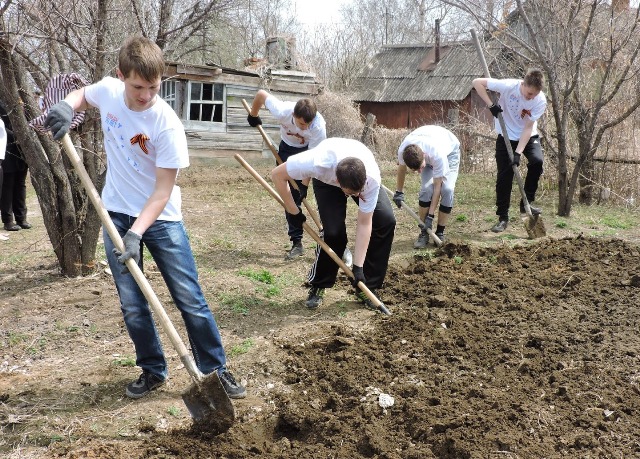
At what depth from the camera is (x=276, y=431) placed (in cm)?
358

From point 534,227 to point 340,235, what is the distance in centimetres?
339

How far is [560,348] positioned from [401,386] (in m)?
1.27

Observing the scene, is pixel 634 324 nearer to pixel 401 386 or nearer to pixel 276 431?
pixel 401 386

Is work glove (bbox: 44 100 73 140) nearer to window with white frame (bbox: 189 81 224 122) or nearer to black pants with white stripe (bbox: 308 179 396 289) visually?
black pants with white stripe (bbox: 308 179 396 289)

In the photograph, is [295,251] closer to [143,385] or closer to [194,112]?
[143,385]

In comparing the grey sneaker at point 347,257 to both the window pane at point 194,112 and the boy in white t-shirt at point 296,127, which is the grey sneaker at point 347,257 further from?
the window pane at point 194,112

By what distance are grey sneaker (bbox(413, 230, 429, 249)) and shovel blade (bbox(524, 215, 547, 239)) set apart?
49.5 inches

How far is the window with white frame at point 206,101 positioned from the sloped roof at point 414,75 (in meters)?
9.88

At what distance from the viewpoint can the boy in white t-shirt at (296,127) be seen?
6188mm

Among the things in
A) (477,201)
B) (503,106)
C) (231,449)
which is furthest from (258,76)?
(231,449)

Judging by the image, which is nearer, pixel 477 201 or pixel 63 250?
pixel 63 250

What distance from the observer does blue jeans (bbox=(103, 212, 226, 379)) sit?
3475 mm

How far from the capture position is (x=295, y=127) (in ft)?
Answer: 21.7

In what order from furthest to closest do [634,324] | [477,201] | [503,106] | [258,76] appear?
[258,76]
[477,201]
[503,106]
[634,324]
